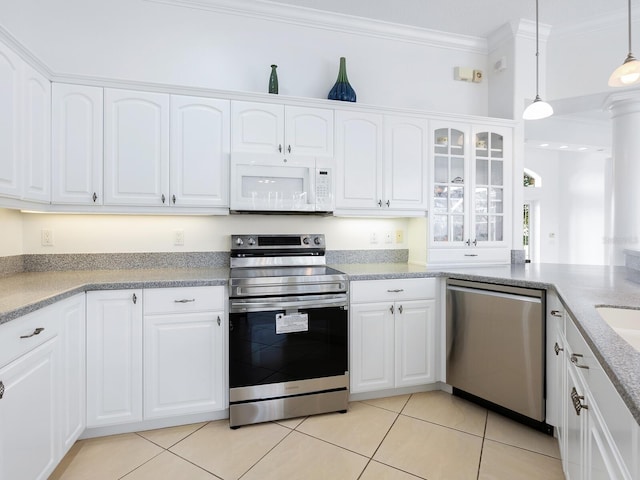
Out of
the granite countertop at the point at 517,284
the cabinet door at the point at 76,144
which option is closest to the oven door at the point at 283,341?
the granite countertop at the point at 517,284

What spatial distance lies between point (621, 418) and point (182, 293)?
1987 millimetres

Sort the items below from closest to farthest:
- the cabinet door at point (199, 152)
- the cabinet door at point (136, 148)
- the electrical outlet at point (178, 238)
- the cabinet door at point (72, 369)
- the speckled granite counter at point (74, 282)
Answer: the speckled granite counter at point (74, 282) < the cabinet door at point (72, 369) < the cabinet door at point (136, 148) < the cabinet door at point (199, 152) < the electrical outlet at point (178, 238)

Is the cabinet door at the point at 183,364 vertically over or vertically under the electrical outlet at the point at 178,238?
under

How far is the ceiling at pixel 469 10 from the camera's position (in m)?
2.75

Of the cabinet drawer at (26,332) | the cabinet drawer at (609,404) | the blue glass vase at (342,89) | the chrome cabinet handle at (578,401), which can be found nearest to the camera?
the cabinet drawer at (609,404)

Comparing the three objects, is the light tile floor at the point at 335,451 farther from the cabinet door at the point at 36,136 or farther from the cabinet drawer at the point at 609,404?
the cabinet door at the point at 36,136

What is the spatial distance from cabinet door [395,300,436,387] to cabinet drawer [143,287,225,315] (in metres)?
1.25

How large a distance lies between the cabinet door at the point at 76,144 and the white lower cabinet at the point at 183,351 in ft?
2.71

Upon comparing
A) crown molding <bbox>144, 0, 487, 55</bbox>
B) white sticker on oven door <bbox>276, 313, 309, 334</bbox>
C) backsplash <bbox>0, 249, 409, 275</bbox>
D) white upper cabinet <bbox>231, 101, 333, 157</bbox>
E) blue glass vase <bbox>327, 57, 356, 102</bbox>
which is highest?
crown molding <bbox>144, 0, 487, 55</bbox>

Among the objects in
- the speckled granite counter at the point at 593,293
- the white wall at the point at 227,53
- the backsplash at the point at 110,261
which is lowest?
the speckled granite counter at the point at 593,293

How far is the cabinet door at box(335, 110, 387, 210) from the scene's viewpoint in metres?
2.68

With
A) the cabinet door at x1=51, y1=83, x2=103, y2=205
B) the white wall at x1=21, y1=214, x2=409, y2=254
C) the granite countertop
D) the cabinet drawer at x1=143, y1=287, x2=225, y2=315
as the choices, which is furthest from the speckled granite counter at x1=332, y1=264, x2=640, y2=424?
the cabinet door at x1=51, y1=83, x2=103, y2=205

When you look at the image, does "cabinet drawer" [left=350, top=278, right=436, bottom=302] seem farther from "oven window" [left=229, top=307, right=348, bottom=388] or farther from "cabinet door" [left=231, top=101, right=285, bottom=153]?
"cabinet door" [left=231, top=101, right=285, bottom=153]

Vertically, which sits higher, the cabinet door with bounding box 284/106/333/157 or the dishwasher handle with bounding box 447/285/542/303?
the cabinet door with bounding box 284/106/333/157
